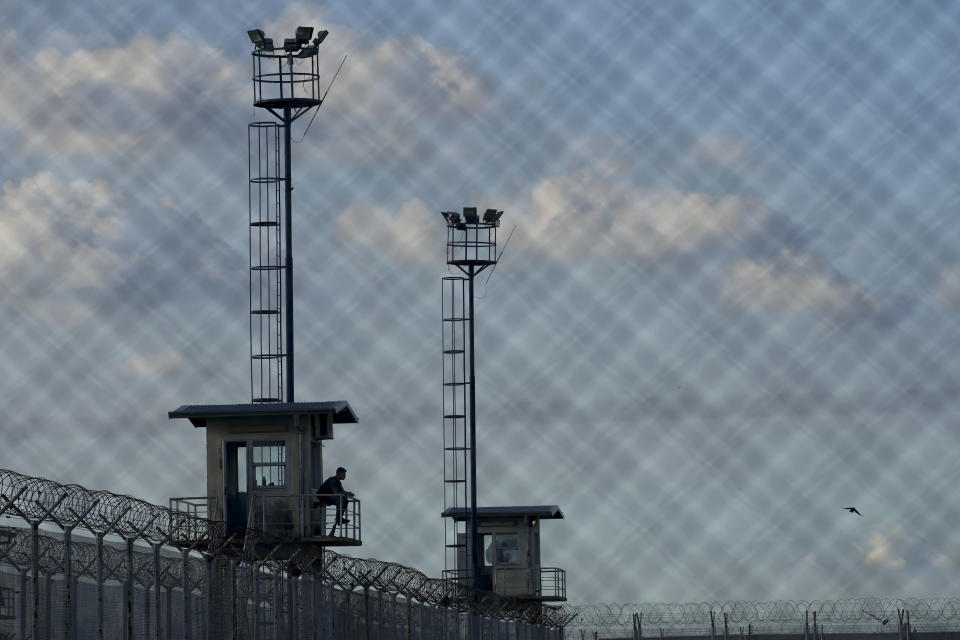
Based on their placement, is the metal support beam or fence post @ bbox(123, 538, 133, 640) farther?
the metal support beam

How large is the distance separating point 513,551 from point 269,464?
24.3m

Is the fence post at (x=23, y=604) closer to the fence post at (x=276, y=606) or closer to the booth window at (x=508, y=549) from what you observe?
the fence post at (x=276, y=606)

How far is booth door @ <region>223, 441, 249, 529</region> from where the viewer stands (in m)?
34.7

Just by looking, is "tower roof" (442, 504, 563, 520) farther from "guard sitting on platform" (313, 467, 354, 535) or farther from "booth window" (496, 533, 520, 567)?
"guard sitting on platform" (313, 467, 354, 535)

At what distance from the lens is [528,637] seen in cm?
5094

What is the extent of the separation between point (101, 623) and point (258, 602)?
659cm

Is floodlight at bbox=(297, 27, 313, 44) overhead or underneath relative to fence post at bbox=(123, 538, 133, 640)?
overhead

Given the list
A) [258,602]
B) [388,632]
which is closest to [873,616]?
[388,632]

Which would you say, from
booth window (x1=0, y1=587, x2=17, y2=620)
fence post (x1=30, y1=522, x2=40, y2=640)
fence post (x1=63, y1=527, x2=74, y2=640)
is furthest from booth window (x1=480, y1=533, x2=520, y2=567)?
fence post (x1=30, y1=522, x2=40, y2=640)

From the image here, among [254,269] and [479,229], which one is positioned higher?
[479,229]

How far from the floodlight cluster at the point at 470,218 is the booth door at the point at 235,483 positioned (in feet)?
48.1

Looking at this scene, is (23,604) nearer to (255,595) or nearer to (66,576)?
(66,576)

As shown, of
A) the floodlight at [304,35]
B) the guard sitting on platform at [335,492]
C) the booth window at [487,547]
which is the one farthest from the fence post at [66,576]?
the booth window at [487,547]

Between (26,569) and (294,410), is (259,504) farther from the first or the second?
(26,569)
